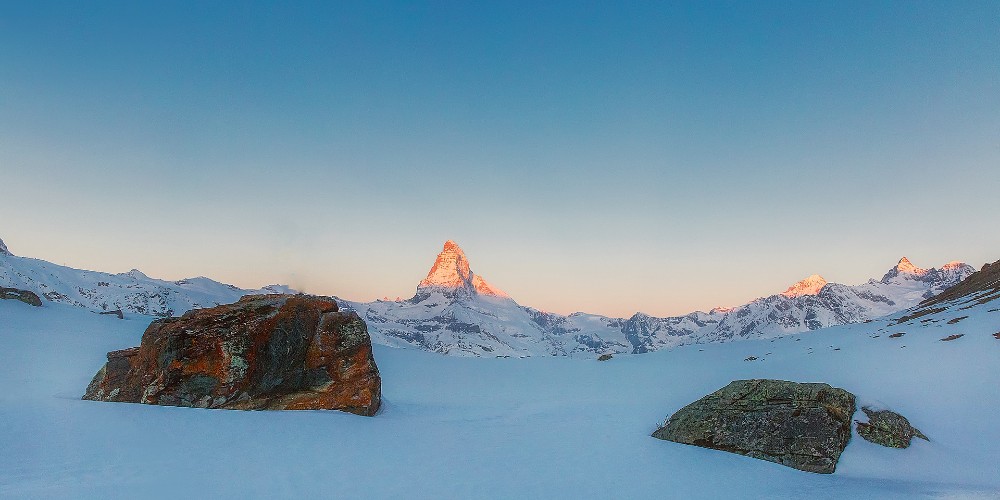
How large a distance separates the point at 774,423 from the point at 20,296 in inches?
1714

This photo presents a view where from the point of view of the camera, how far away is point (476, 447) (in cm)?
1052

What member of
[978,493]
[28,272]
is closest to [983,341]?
[978,493]

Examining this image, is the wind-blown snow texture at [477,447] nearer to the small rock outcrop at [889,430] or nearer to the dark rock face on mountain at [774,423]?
the small rock outcrop at [889,430]

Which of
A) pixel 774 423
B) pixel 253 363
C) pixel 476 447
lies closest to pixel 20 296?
→ pixel 253 363

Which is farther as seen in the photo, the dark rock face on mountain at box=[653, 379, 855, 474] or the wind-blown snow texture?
the dark rock face on mountain at box=[653, 379, 855, 474]

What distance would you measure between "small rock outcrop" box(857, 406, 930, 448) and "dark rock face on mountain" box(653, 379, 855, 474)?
1.25ft

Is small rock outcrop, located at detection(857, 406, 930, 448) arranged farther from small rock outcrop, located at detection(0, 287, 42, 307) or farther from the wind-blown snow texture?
small rock outcrop, located at detection(0, 287, 42, 307)

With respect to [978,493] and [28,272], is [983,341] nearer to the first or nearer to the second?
[978,493]

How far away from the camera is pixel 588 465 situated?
30.5ft

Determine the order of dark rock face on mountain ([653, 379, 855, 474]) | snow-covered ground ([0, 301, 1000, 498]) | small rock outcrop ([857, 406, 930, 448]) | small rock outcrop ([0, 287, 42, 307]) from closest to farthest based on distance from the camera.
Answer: snow-covered ground ([0, 301, 1000, 498])
dark rock face on mountain ([653, 379, 855, 474])
small rock outcrop ([857, 406, 930, 448])
small rock outcrop ([0, 287, 42, 307])

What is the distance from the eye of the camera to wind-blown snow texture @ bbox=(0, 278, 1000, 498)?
690 centimetres

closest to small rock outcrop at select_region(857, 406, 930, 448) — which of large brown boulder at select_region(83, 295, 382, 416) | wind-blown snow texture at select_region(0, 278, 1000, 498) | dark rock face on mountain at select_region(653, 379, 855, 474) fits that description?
wind-blown snow texture at select_region(0, 278, 1000, 498)

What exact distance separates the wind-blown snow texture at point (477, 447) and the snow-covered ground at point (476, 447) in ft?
A: 0.15

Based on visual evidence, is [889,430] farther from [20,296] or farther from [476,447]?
[20,296]
